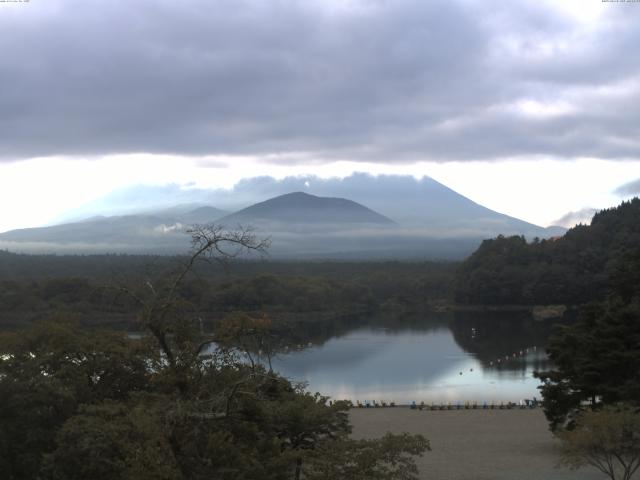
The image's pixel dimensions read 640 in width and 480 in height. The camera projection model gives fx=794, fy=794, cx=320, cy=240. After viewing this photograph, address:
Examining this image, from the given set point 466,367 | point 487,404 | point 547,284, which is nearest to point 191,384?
point 487,404

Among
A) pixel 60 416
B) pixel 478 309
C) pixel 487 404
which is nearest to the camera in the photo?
pixel 60 416

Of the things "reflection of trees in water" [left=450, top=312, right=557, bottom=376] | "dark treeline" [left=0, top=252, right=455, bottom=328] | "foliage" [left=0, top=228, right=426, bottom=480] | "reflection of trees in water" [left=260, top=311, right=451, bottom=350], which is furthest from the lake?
"foliage" [left=0, top=228, right=426, bottom=480]

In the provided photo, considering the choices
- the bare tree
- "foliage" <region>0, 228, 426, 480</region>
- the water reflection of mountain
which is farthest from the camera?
the water reflection of mountain

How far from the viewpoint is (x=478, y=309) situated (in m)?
55.6

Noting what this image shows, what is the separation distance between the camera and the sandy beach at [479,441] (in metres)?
13.0

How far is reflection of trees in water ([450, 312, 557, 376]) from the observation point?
30.9 m

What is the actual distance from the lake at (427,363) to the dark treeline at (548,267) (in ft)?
31.2

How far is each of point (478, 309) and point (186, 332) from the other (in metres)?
50.6

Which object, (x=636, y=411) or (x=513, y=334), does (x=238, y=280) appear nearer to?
(x=513, y=334)

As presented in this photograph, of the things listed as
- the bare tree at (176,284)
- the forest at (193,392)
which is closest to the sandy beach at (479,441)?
the forest at (193,392)

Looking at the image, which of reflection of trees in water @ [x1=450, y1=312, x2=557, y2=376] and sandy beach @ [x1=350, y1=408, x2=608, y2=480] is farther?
reflection of trees in water @ [x1=450, y1=312, x2=557, y2=376]

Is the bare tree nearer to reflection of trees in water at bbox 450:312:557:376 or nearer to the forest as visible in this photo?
the forest

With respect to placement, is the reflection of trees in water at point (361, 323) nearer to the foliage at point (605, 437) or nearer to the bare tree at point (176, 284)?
the foliage at point (605, 437)

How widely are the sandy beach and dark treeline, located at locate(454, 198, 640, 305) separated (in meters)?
34.0
